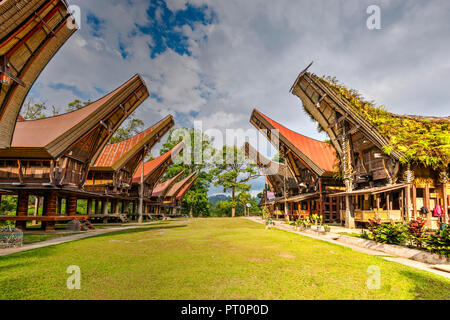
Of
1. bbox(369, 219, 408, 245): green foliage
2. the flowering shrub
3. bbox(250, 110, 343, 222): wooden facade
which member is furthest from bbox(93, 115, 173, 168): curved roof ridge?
the flowering shrub

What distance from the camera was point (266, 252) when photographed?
7.76m

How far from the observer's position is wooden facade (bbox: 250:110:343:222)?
22141mm

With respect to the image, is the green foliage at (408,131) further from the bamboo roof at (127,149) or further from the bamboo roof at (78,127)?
the bamboo roof at (127,149)

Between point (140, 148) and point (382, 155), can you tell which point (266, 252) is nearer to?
point (382, 155)

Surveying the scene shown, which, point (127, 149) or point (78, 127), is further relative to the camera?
point (127, 149)

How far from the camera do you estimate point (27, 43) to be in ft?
26.4

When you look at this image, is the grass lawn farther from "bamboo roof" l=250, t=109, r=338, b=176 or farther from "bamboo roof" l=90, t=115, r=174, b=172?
"bamboo roof" l=90, t=115, r=174, b=172

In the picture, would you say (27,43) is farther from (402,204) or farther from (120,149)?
(402,204)

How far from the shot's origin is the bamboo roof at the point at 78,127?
14.1m

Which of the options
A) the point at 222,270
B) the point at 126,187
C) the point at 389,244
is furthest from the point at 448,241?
the point at 126,187

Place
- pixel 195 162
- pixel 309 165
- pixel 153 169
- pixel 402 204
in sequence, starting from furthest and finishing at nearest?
1. pixel 195 162
2. pixel 153 169
3. pixel 309 165
4. pixel 402 204

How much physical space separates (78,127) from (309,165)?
60.5 ft

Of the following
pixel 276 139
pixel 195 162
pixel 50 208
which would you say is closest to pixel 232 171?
pixel 195 162

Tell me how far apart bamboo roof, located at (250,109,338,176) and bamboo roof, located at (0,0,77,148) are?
19.0 meters
